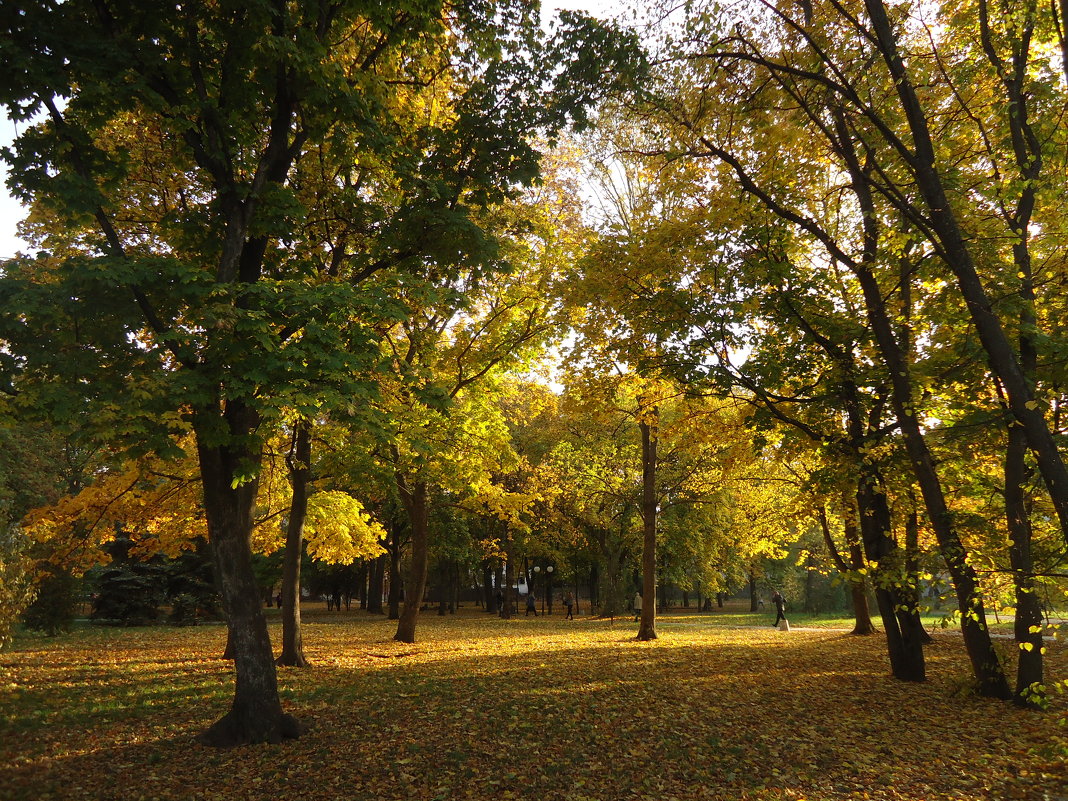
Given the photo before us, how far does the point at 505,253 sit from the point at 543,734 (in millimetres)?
7135

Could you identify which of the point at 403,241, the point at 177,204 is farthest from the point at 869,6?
the point at 177,204

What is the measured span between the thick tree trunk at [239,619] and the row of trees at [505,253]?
1.4 inches

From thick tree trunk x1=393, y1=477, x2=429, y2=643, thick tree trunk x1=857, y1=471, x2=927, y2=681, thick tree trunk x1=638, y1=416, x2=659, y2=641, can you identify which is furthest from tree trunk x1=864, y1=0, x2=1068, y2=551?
thick tree trunk x1=393, y1=477, x2=429, y2=643

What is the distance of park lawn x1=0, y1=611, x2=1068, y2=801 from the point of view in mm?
5906

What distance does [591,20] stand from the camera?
8.20 m

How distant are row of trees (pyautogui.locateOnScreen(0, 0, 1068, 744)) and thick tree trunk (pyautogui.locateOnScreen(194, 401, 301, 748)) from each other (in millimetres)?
36

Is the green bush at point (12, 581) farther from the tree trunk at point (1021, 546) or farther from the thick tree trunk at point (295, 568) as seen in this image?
the tree trunk at point (1021, 546)

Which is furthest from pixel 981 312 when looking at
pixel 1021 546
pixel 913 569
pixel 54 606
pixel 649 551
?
pixel 54 606

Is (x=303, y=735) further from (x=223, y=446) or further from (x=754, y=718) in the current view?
(x=754, y=718)

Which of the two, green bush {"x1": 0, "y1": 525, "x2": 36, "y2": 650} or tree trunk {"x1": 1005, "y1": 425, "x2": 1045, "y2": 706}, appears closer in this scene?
tree trunk {"x1": 1005, "y1": 425, "x2": 1045, "y2": 706}

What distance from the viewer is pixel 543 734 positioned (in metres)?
7.51

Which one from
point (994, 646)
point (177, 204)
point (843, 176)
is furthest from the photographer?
point (843, 176)

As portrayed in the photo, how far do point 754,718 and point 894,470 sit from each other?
170 inches

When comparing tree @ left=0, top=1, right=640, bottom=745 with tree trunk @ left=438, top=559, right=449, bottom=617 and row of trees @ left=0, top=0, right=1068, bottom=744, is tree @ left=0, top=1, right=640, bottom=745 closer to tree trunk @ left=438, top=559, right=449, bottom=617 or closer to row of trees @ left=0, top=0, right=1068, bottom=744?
row of trees @ left=0, top=0, right=1068, bottom=744
